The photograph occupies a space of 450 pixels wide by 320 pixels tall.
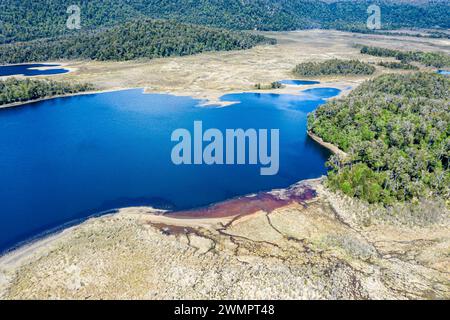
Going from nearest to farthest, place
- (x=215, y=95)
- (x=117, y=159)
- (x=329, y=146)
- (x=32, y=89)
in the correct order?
(x=117, y=159)
(x=329, y=146)
(x=32, y=89)
(x=215, y=95)

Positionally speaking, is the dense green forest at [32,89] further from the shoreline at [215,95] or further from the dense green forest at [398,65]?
the dense green forest at [398,65]

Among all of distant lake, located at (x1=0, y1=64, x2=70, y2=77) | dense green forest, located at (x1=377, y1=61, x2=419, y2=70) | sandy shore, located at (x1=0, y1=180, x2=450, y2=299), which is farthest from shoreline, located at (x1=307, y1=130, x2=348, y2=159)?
Answer: distant lake, located at (x1=0, y1=64, x2=70, y2=77)

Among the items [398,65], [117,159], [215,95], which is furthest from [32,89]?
[398,65]

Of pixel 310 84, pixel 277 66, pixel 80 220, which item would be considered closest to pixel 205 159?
pixel 80 220

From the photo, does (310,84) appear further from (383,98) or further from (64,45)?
(64,45)

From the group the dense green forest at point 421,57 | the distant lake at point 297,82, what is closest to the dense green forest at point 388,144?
the distant lake at point 297,82

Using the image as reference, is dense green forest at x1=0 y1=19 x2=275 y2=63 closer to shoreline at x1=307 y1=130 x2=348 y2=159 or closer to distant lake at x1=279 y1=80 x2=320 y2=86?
distant lake at x1=279 y1=80 x2=320 y2=86

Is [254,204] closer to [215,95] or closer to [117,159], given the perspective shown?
[117,159]
